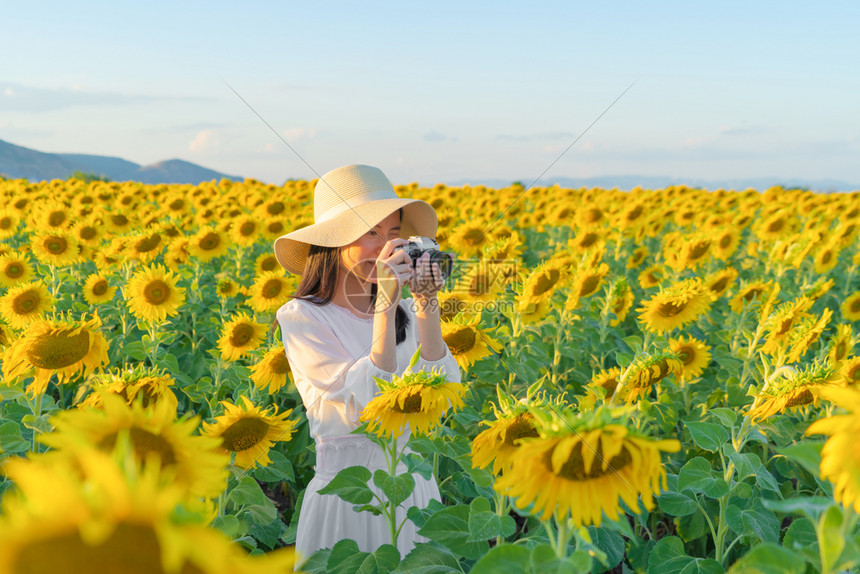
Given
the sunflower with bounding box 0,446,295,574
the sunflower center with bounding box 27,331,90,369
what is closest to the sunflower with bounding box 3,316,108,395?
the sunflower center with bounding box 27,331,90,369

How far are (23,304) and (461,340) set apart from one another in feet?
11.1

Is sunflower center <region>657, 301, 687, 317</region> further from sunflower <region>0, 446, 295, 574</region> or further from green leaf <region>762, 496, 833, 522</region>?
sunflower <region>0, 446, 295, 574</region>

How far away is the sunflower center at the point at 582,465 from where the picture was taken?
976 millimetres

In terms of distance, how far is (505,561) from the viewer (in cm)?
99

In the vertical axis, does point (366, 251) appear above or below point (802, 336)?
above

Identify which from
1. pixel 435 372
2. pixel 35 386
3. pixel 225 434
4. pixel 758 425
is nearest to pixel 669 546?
pixel 758 425

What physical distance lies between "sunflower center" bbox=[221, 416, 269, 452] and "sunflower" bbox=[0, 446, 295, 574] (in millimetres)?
1481

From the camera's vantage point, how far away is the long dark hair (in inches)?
103

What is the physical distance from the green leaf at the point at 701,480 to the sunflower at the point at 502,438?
877 mm

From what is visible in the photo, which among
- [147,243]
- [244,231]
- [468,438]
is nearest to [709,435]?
[468,438]

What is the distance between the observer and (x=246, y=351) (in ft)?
12.9

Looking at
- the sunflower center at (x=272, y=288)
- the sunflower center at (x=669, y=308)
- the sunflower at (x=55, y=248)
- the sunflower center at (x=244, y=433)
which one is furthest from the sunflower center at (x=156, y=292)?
the sunflower center at (x=669, y=308)

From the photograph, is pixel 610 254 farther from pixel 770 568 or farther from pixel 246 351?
pixel 770 568

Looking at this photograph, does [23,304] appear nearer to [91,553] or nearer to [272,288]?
[272,288]
